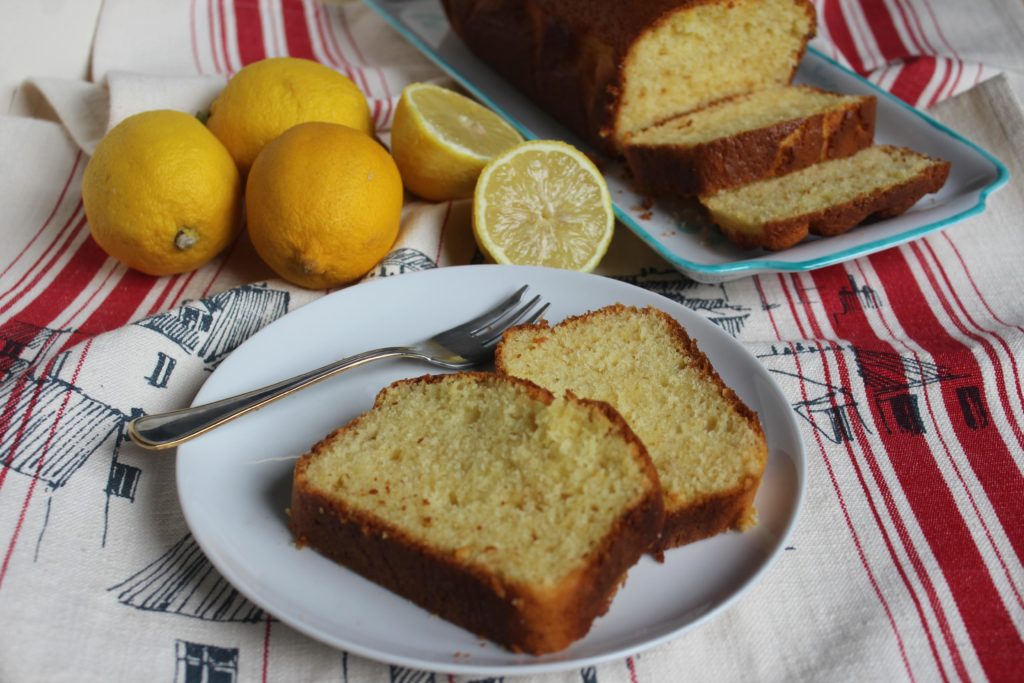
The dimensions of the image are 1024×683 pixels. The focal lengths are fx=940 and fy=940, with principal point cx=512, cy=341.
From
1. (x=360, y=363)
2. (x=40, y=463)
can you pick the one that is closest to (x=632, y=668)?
(x=360, y=363)

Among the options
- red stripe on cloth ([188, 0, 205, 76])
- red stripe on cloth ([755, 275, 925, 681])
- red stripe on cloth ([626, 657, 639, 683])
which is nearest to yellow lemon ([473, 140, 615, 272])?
red stripe on cloth ([755, 275, 925, 681])

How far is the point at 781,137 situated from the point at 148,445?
201 centimetres

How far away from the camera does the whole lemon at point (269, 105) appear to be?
2742 millimetres

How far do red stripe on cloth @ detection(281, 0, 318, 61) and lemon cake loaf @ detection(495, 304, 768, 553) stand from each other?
2.26 m

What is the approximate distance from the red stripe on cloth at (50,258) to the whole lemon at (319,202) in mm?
690

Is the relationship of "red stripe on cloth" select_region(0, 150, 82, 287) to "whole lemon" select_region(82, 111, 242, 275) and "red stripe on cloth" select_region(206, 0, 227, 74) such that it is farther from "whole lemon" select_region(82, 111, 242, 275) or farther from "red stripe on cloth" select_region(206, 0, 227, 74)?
"red stripe on cloth" select_region(206, 0, 227, 74)

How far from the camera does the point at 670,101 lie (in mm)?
3143

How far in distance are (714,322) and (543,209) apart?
0.57m

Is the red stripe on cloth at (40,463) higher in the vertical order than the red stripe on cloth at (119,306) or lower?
higher

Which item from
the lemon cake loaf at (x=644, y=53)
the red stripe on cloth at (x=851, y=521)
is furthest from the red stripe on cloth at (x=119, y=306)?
the red stripe on cloth at (x=851, y=521)

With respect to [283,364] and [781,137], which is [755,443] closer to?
[283,364]

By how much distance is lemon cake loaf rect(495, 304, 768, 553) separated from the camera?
1.72 meters

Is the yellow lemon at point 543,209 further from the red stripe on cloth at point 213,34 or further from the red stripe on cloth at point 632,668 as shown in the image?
the red stripe on cloth at point 213,34

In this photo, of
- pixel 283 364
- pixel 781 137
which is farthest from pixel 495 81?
pixel 283 364
